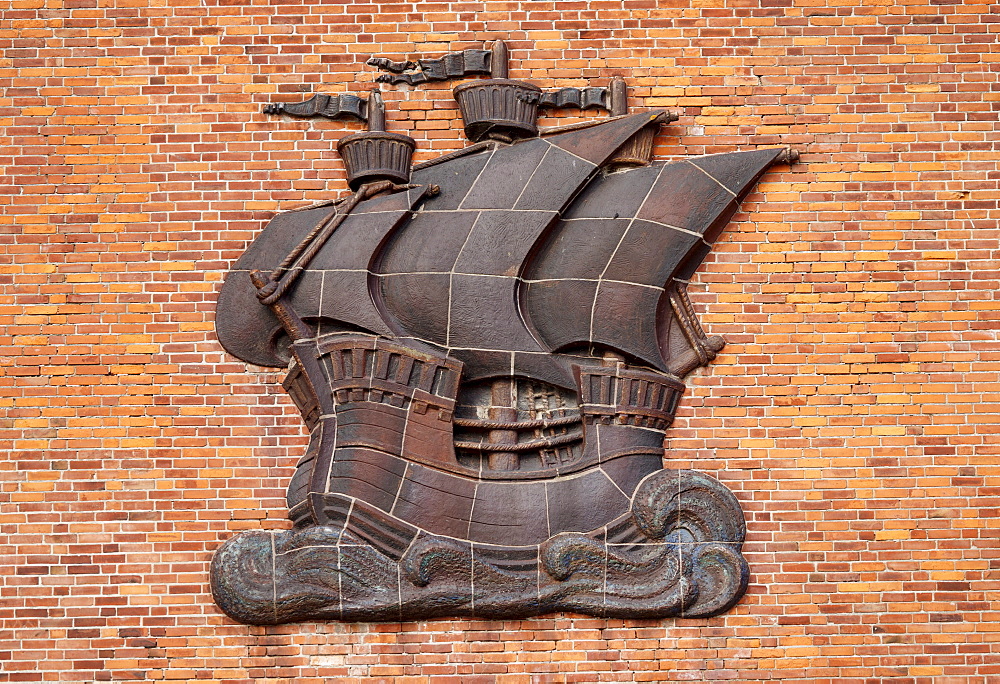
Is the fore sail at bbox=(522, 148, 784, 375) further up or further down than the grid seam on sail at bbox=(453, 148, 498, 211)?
further down

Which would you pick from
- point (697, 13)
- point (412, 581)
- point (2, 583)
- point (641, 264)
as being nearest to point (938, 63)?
point (697, 13)

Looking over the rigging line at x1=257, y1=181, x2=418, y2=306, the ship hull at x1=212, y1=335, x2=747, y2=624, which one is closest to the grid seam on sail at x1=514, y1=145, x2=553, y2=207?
the rigging line at x1=257, y1=181, x2=418, y2=306

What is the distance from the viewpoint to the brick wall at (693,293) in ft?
22.9

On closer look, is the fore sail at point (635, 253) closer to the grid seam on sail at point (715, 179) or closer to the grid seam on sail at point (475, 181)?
the grid seam on sail at point (715, 179)

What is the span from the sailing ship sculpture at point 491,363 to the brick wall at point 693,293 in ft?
0.49

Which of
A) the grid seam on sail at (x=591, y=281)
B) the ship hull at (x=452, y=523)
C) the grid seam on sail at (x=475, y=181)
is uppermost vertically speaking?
the grid seam on sail at (x=475, y=181)

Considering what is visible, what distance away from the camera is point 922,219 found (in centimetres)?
736

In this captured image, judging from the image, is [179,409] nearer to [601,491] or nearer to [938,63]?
[601,491]

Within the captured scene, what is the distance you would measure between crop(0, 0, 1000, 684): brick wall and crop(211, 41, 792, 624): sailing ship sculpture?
15 cm

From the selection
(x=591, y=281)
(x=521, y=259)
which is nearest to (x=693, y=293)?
(x=591, y=281)

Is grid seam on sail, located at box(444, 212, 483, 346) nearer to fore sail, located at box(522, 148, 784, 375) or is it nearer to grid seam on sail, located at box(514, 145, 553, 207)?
grid seam on sail, located at box(514, 145, 553, 207)

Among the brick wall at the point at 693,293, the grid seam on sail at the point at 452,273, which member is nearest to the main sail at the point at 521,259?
the grid seam on sail at the point at 452,273

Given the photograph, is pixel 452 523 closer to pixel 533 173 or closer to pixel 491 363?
pixel 491 363

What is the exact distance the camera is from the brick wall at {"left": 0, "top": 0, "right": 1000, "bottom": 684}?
697 cm
